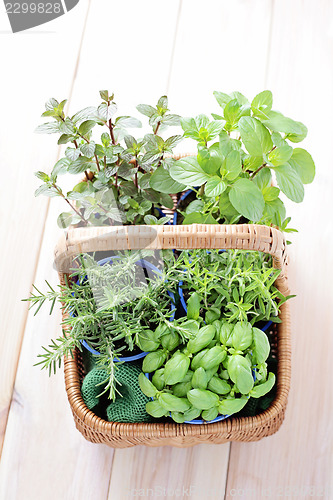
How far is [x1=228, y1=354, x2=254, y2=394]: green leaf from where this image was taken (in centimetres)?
78

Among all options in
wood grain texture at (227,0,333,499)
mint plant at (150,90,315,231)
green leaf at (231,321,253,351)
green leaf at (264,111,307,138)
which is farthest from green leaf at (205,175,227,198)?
wood grain texture at (227,0,333,499)

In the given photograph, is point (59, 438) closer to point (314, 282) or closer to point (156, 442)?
point (156, 442)

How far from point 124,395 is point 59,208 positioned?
1.86ft

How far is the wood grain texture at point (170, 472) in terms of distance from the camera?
109cm

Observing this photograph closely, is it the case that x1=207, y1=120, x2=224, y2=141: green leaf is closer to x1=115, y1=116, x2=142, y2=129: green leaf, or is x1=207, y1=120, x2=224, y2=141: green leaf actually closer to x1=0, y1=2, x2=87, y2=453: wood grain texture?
x1=115, y1=116, x2=142, y2=129: green leaf

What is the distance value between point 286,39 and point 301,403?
A: 966 millimetres

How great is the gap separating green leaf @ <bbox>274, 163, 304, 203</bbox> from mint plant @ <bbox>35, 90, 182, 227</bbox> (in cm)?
18

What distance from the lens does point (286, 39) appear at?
143 cm

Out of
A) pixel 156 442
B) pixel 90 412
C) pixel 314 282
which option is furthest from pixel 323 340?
pixel 90 412

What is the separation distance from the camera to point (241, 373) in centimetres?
78

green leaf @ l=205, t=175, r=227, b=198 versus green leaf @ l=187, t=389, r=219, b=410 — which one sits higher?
green leaf @ l=205, t=175, r=227, b=198

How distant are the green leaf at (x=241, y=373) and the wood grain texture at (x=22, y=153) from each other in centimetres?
60

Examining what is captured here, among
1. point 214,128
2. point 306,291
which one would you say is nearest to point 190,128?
point 214,128

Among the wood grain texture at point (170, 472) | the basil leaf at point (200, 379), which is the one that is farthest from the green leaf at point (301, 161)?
the wood grain texture at point (170, 472)
